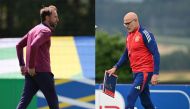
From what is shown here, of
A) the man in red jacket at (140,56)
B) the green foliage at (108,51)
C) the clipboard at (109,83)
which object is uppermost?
the man in red jacket at (140,56)

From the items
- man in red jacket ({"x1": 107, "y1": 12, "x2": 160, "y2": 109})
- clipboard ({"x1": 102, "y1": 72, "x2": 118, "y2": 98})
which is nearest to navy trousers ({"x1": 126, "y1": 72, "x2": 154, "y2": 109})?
man in red jacket ({"x1": 107, "y1": 12, "x2": 160, "y2": 109})

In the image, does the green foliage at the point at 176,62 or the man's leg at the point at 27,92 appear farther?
the green foliage at the point at 176,62

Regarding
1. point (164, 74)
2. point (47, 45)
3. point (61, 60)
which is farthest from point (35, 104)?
point (164, 74)

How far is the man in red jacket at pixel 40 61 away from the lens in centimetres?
800

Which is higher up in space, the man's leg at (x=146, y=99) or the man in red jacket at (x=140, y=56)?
the man in red jacket at (x=140, y=56)

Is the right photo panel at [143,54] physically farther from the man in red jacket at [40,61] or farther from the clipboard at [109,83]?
the man in red jacket at [40,61]

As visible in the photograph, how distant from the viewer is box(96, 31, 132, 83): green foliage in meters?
11.5

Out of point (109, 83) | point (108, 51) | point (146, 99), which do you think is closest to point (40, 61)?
point (109, 83)

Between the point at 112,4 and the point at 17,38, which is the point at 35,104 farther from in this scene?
the point at 112,4

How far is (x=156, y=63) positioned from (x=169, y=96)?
3.98 feet

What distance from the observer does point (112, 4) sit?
1142cm

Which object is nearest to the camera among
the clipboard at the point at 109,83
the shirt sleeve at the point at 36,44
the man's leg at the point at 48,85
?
the shirt sleeve at the point at 36,44

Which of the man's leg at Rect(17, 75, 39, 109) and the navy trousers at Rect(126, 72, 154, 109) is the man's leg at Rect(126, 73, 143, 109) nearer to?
the navy trousers at Rect(126, 72, 154, 109)

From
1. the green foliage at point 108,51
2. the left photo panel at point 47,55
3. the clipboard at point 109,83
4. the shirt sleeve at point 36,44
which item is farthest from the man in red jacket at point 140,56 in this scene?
the green foliage at point 108,51
